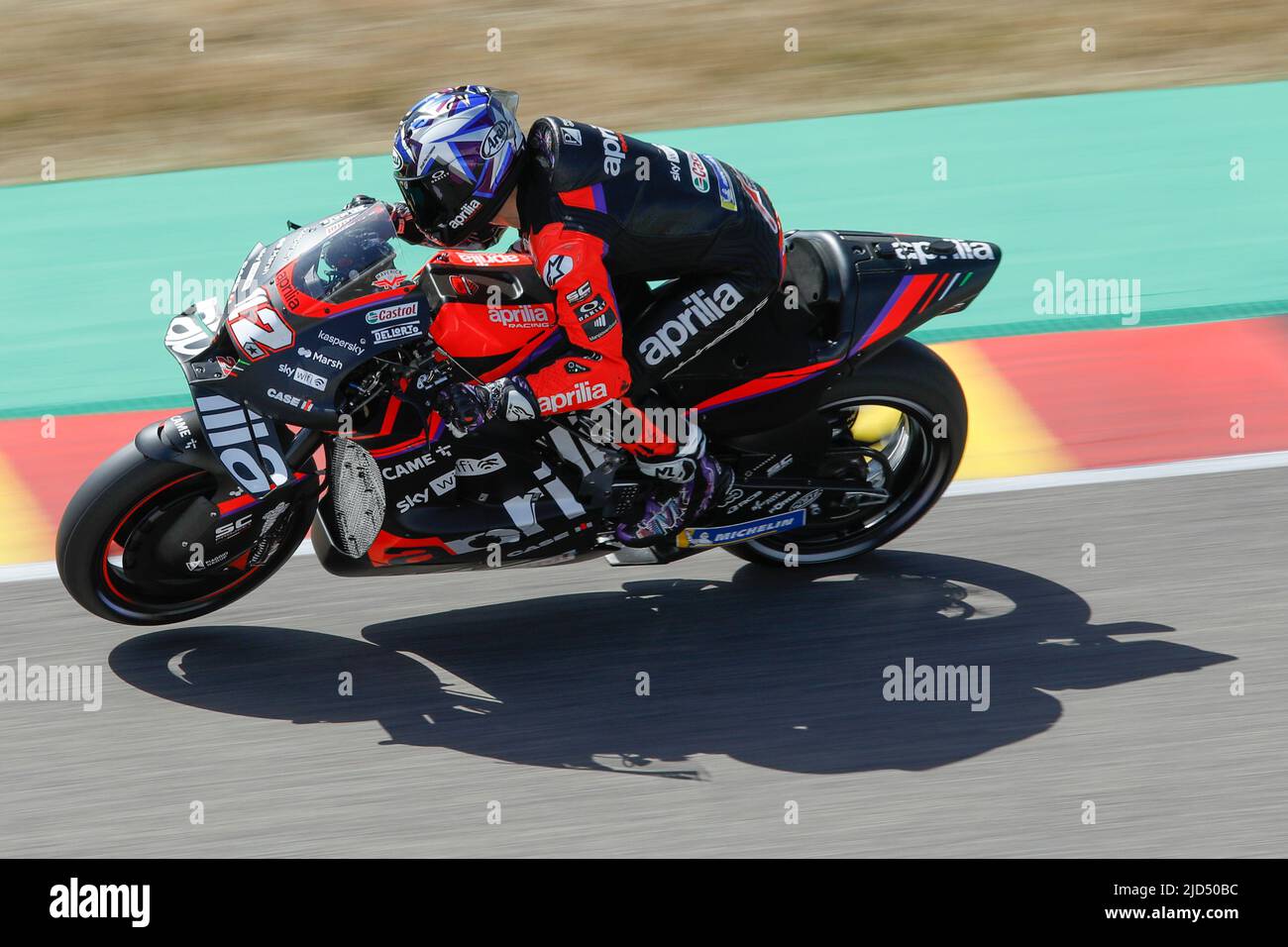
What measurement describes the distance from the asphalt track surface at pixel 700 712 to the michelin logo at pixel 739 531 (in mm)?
285

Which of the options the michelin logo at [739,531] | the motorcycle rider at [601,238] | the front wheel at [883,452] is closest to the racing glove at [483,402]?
the motorcycle rider at [601,238]

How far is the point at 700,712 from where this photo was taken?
4.81 m

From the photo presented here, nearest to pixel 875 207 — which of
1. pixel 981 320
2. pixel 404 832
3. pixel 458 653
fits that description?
pixel 981 320

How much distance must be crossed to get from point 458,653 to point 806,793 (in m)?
1.34

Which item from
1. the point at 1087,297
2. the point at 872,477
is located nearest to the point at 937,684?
the point at 872,477

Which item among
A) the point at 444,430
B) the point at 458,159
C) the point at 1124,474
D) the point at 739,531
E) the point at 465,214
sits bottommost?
the point at 739,531

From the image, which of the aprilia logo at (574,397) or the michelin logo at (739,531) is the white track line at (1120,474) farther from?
the aprilia logo at (574,397)

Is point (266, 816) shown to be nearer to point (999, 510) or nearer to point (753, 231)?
point (753, 231)

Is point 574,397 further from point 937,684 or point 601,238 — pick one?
point 937,684

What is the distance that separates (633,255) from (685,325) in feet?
1.06

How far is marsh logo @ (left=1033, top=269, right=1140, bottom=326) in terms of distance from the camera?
7.44 meters

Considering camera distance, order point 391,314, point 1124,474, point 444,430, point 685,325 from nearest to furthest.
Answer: point 391,314
point 444,430
point 685,325
point 1124,474

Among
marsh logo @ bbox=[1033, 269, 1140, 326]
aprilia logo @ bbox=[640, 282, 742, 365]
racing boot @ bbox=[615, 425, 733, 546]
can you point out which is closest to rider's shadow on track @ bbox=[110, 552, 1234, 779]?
racing boot @ bbox=[615, 425, 733, 546]

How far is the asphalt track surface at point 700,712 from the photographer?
14.1 feet
